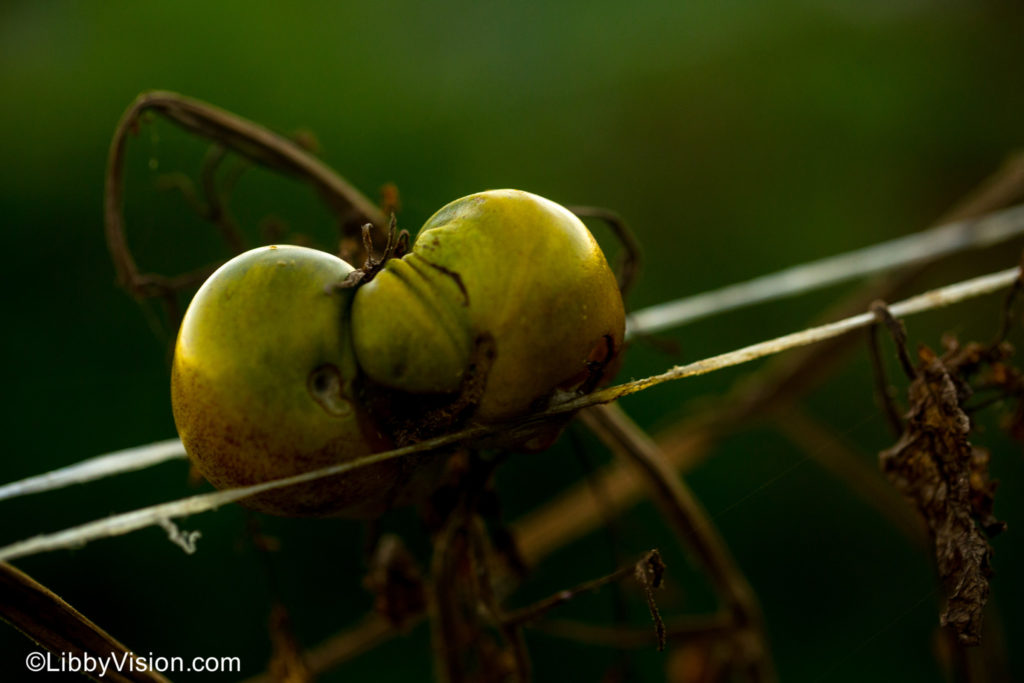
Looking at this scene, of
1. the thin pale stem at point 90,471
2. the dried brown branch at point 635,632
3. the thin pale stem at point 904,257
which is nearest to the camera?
the thin pale stem at point 90,471

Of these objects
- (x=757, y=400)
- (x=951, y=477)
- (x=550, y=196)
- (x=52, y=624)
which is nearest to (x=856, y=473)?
(x=757, y=400)

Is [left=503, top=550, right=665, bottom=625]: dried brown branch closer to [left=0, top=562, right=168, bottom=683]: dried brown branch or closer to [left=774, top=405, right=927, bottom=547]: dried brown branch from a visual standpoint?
[left=0, top=562, right=168, bottom=683]: dried brown branch

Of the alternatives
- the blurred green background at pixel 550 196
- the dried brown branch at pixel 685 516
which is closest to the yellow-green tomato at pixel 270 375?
the dried brown branch at pixel 685 516

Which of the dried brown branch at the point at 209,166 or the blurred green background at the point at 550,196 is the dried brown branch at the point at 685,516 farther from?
the blurred green background at the point at 550,196

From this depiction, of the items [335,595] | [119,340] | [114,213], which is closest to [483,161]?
[119,340]

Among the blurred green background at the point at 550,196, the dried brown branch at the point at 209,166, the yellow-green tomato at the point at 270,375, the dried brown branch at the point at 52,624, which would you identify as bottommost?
the dried brown branch at the point at 52,624

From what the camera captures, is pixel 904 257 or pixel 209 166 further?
pixel 904 257

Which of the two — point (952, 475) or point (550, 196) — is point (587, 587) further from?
point (550, 196)
